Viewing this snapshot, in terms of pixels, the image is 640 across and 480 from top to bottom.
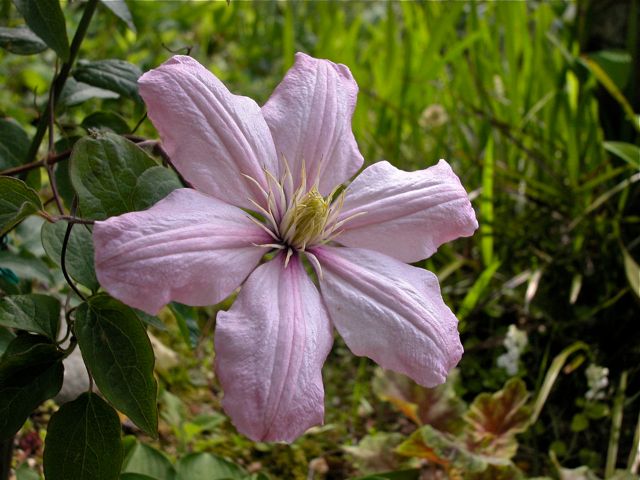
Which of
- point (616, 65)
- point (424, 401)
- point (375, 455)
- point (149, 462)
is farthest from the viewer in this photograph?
point (616, 65)

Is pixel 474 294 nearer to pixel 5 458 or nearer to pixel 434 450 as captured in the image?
pixel 434 450

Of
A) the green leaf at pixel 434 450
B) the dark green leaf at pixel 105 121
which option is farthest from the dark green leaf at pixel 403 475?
the dark green leaf at pixel 105 121

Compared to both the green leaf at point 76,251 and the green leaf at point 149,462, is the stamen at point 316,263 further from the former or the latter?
the green leaf at point 149,462

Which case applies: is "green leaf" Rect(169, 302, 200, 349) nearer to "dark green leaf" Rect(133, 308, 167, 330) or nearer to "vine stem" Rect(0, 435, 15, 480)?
"dark green leaf" Rect(133, 308, 167, 330)

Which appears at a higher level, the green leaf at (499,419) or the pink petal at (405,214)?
the pink petal at (405,214)

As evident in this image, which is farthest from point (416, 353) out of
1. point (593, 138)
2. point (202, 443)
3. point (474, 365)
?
point (593, 138)

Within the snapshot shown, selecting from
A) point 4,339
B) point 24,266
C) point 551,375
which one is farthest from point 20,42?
point 551,375

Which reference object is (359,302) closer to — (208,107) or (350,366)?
(208,107)
